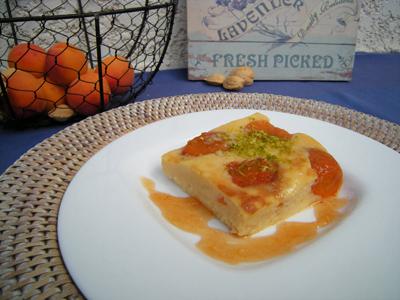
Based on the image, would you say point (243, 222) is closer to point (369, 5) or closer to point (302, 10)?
point (302, 10)

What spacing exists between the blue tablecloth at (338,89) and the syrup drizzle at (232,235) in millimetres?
523

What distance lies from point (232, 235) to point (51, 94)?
0.66 meters

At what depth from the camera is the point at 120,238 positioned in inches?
20.8

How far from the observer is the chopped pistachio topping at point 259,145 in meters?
0.69

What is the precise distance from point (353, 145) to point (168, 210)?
42 cm

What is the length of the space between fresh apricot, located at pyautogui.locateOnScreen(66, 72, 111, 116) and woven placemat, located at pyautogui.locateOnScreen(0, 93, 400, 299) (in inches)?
4.5

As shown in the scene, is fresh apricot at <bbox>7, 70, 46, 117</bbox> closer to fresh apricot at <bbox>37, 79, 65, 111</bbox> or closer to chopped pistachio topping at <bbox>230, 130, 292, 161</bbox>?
fresh apricot at <bbox>37, 79, 65, 111</bbox>

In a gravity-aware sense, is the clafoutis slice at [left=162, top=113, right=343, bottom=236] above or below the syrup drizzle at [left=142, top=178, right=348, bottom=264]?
above

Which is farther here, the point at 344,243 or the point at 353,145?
the point at 353,145

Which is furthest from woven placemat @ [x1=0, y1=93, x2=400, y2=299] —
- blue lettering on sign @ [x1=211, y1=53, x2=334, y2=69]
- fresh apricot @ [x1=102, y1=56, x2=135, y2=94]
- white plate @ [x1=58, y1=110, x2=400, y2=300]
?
blue lettering on sign @ [x1=211, y1=53, x2=334, y2=69]

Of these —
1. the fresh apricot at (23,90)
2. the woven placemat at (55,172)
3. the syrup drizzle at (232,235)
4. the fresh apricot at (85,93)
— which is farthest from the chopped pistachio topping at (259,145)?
the fresh apricot at (23,90)

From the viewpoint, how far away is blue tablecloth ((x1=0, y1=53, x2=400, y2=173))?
116 cm

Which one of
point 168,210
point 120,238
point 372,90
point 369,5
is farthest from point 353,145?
point 369,5

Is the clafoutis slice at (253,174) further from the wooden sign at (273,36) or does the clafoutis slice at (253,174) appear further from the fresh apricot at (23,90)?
the wooden sign at (273,36)
